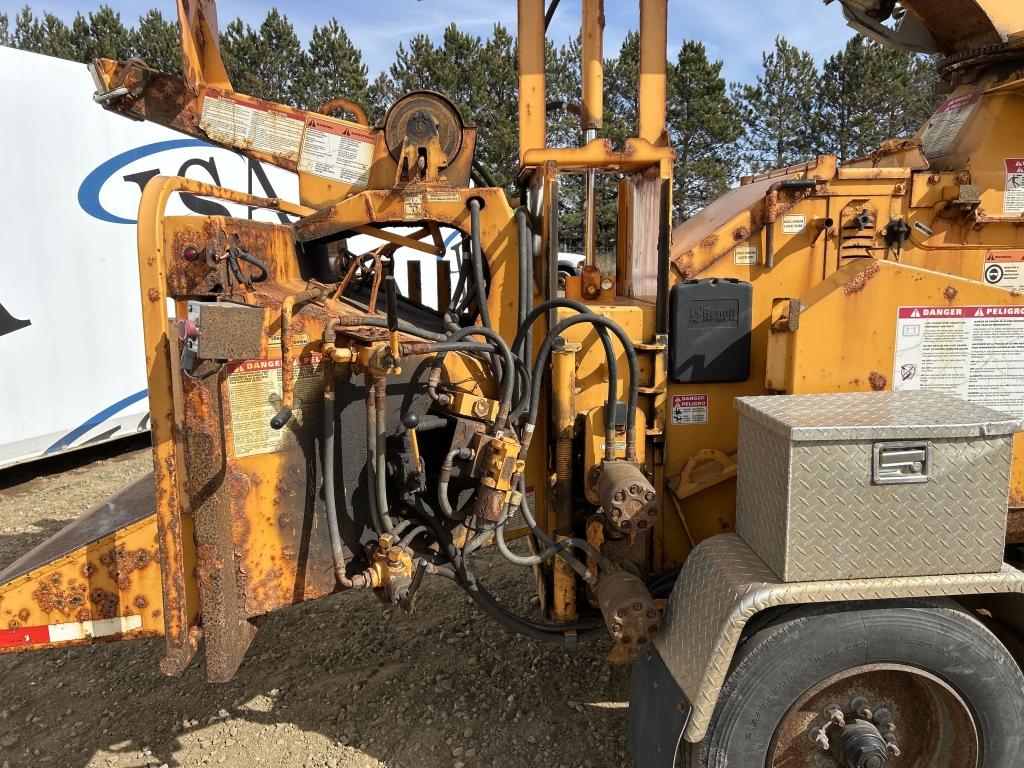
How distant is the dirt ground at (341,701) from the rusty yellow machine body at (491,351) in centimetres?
61

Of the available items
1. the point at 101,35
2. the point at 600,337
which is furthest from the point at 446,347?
the point at 101,35

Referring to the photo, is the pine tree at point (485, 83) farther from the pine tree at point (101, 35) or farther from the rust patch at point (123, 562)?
the rust patch at point (123, 562)

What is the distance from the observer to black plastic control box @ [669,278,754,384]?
2.69 metres

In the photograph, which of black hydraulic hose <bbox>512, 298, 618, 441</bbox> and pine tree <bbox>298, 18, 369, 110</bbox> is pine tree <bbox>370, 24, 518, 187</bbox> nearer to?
pine tree <bbox>298, 18, 369, 110</bbox>

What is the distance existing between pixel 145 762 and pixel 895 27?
4.92 meters

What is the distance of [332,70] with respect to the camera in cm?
2650

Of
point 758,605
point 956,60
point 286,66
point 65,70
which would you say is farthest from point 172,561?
point 286,66

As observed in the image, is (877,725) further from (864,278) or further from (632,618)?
(864,278)

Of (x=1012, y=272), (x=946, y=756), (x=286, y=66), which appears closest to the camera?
(x=946, y=756)

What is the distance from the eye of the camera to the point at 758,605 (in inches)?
82.8

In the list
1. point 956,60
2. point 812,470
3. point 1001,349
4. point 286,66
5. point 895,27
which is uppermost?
point 286,66

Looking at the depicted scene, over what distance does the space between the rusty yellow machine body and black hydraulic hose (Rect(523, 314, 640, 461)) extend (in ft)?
0.04

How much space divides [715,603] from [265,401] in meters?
1.61

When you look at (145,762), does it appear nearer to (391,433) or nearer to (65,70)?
(391,433)
